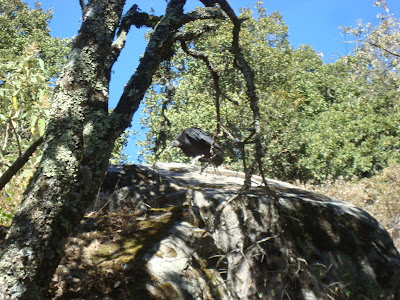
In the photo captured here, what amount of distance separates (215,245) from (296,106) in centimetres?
1846

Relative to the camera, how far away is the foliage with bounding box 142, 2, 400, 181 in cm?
1586

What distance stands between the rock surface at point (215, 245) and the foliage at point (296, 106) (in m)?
6.36

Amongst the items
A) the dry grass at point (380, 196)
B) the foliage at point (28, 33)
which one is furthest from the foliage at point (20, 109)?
the foliage at point (28, 33)

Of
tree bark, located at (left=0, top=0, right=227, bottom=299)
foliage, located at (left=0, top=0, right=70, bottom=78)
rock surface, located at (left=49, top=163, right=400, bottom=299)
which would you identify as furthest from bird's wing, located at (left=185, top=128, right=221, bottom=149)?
foliage, located at (left=0, top=0, right=70, bottom=78)

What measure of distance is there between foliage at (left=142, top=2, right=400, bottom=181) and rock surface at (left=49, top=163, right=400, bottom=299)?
636 centimetres

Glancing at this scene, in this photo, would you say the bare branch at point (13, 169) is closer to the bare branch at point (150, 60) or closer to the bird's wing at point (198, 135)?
the bare branch at point (150, 60)

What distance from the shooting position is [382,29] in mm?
15367

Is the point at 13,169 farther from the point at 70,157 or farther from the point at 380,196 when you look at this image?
the point at 380,196

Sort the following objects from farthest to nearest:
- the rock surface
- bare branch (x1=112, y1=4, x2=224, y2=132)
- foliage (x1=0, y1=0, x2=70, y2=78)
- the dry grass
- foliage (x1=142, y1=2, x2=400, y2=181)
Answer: foliage (x1=0, y1=0, x2=70, y2=78) < foliage (x1=142, y1=2, x2=400, y2=181) < the dry grass < the rock surface < bare branch (x1=112, y1=4, x2=224, y2=132)

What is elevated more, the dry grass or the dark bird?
the dark bird

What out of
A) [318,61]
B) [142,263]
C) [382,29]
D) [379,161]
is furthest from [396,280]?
[318,61]

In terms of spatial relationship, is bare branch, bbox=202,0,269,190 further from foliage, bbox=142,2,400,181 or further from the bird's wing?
foliage, bbox=142,2,400,181

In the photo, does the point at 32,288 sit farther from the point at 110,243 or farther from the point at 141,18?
the point at 141,18

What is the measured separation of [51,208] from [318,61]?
111ft
